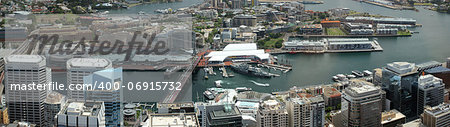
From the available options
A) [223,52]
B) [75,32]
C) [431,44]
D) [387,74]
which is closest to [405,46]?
[431,44]

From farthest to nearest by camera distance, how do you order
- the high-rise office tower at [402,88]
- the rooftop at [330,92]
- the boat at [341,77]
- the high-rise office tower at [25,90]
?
1. the boat at [341,77]
2. the rooftop at [330,92]
3. the high-rise office tower at [402,88]
4. the high-rise office tower at [25,90]

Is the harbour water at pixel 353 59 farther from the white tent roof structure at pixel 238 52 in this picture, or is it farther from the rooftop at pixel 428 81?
the rooftop at pixel 428 81

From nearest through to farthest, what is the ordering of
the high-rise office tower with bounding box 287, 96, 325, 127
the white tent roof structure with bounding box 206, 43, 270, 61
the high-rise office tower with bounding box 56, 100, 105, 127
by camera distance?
the high-rise office tower with bounding box 56, 100, 105, 127
the high-rise office tower with bounding box 287, 96, 325, 127
the white tent roof structure with bounding box 206, 43, 270, 61

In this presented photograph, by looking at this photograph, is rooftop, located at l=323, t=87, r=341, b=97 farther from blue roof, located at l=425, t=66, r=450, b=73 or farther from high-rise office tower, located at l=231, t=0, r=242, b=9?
high-rise office tower, located at l=231, t=0, r=242, b=9

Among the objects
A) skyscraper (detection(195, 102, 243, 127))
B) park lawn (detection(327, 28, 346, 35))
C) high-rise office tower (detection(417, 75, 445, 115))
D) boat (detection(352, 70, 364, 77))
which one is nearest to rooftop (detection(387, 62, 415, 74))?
high-rise office tower (detection(417, 75, 445, 115))

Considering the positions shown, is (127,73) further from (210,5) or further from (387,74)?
(210,5)

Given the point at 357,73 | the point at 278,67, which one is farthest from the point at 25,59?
the point at 357,73
